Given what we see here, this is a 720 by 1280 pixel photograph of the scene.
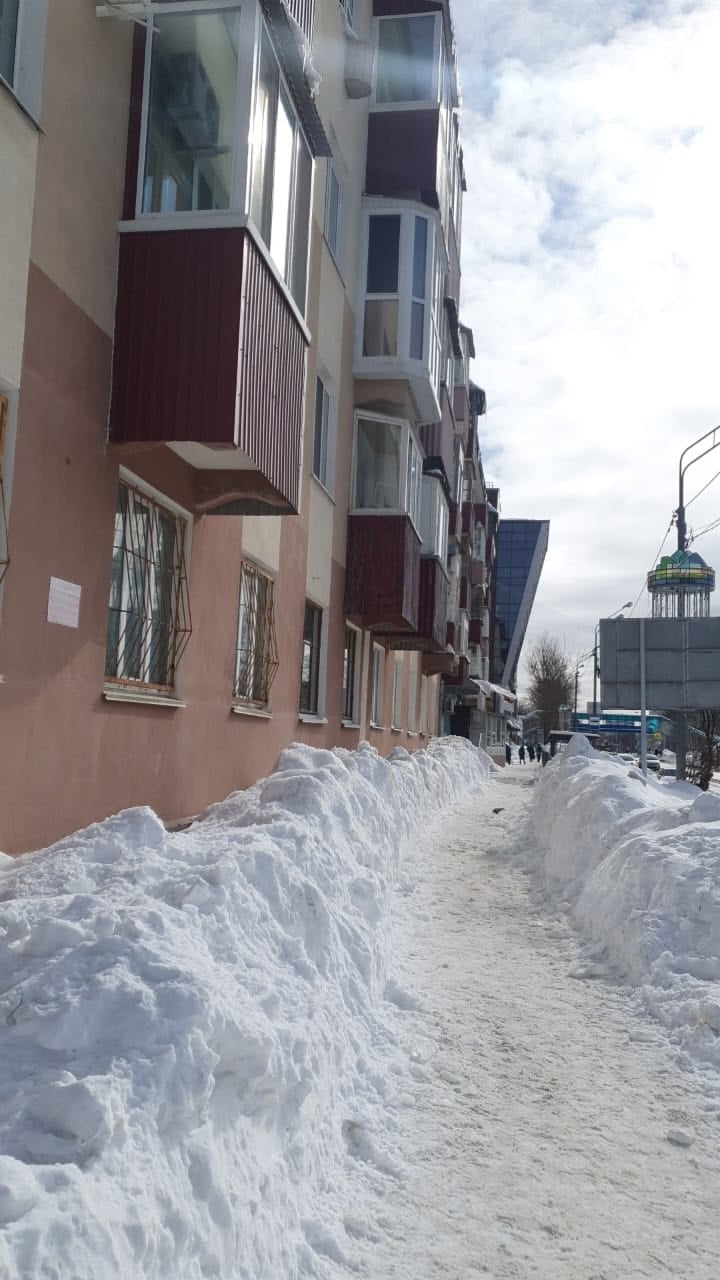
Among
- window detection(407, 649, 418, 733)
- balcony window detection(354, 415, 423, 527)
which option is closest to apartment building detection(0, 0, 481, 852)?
balcony window detection(354, 415, 423, 527)

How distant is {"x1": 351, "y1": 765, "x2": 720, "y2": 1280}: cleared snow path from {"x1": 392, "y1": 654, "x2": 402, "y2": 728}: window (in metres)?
12.8

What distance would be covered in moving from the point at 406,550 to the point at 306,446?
3.01 meters

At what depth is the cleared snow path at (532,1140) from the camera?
2.87 metres

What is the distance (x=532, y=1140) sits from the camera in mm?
3592

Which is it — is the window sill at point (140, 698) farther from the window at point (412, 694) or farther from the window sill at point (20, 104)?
the window at point (412, 694)

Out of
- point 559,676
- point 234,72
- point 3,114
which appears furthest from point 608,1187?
point 559,676

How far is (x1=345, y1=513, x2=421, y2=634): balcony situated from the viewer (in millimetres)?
13117

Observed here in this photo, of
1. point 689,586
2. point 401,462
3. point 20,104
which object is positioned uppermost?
point 689,586

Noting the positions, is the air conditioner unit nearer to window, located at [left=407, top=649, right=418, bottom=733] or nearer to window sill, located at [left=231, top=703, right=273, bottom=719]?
window sill, located at [left=231, top=703, right=273, bottom=719]

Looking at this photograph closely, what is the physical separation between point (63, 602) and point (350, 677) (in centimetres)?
910

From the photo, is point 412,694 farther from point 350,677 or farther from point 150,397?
point 150,397

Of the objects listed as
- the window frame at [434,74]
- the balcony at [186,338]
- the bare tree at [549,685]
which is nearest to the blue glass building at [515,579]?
the bare tree at [549,685]

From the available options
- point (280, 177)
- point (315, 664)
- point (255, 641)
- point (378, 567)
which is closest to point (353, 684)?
point (378, 567)

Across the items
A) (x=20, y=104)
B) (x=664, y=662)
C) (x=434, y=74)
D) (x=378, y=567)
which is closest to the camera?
(x=20, y=104)
